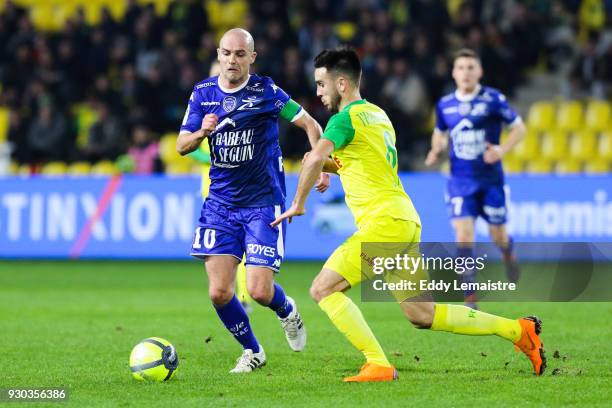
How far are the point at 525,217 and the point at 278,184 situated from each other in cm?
835

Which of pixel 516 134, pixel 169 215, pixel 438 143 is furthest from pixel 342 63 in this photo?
pixel 169 215

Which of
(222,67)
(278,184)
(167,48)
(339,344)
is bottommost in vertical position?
(339,344)

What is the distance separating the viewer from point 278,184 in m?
8.06

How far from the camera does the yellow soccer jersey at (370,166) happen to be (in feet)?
22.9

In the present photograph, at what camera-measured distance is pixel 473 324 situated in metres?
7.18

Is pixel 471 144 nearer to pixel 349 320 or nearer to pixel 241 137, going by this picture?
pixel 241 137

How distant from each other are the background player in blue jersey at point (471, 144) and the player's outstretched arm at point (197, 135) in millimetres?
4432

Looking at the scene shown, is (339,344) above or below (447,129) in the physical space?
below

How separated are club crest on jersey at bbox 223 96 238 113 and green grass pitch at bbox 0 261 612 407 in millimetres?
1789

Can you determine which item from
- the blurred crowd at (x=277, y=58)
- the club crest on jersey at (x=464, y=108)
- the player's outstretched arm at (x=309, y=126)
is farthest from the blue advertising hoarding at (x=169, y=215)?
the player's outstretched arm at (x=309, y=126)

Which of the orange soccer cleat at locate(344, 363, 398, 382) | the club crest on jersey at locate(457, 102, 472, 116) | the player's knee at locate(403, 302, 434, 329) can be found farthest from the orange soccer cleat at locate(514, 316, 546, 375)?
the club crest on jersey at locate(457, 102, 472, 116)

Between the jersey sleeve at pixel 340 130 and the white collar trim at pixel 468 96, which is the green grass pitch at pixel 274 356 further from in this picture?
the white collar trim at pixel 468 96

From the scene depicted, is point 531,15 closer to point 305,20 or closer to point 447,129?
point 305,20

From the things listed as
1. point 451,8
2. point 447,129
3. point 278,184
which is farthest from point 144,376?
point 451,8
